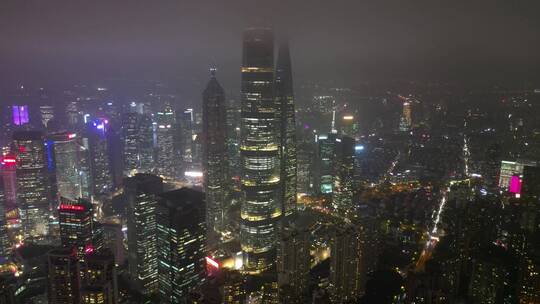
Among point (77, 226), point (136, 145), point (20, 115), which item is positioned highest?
point (20, 115)

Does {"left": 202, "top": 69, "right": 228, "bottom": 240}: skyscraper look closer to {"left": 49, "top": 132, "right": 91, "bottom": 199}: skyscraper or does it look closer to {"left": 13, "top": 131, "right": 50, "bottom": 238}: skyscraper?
{"left": 49, "top": 132, "right": 91, "bottom": 199}: skyscraper

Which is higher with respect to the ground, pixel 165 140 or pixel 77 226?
pixel 165 140

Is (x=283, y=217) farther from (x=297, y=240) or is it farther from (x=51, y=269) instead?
(x=51, y=269)

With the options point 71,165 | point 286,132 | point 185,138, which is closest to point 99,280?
point 286,132

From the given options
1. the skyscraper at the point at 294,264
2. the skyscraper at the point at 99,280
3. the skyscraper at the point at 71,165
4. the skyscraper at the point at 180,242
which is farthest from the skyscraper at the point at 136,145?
the skyscraper at the point at 99,280

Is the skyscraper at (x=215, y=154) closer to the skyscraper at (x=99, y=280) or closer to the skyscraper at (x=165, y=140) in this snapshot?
the skyscraper at (x=165, y=140)

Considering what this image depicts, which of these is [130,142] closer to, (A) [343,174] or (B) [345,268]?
(A) [343,174]

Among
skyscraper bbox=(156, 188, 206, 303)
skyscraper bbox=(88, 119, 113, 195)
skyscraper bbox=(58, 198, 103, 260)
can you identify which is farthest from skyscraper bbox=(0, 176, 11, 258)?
skyscraper bbox=(156, 188, 206, 303)

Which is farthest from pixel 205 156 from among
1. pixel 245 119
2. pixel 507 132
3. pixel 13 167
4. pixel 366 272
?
pixel 507 132
